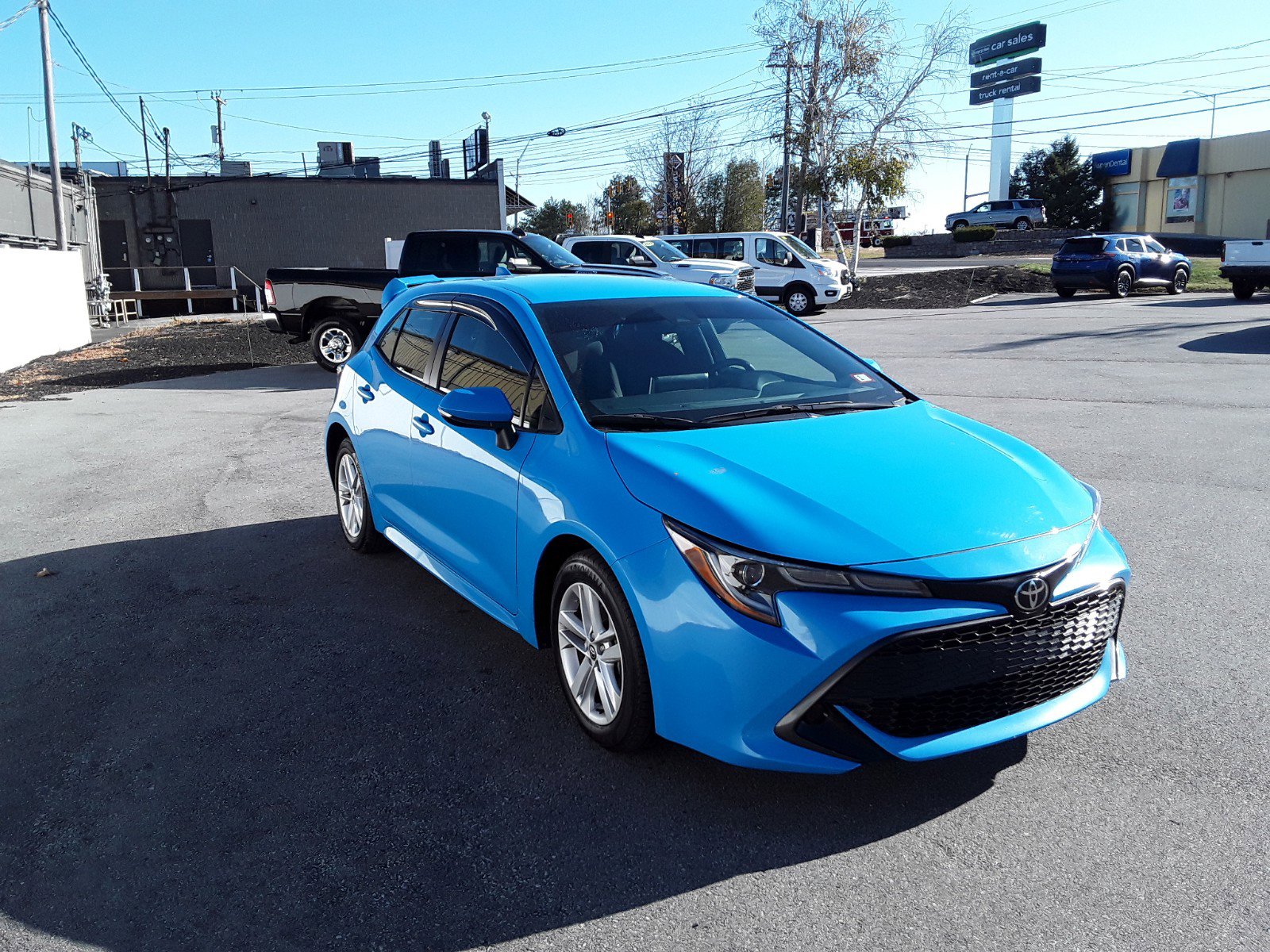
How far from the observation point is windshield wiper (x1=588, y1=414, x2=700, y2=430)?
395cm

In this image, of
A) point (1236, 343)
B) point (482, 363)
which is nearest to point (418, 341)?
point (482, 363)

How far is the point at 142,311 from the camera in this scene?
118 ft

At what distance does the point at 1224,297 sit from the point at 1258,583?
26.2 metres

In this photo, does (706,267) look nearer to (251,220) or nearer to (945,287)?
(945,287)

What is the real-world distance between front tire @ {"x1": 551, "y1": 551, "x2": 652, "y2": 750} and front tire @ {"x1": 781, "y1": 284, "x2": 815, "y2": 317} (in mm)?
24248

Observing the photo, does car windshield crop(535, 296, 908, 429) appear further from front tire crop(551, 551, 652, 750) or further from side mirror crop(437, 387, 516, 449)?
front tire crop(551, 551, 652, 750)

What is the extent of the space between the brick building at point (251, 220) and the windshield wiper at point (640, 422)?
40.2m

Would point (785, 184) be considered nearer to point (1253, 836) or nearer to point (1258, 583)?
point (1258, 583)

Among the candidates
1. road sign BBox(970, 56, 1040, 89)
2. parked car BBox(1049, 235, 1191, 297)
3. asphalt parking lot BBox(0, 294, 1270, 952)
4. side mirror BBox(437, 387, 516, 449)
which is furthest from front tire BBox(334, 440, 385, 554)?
road sign BBox(970, 56, 1040, 89)

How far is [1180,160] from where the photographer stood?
199 feet

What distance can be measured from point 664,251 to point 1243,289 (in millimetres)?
14597

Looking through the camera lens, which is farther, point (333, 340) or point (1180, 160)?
point (1180, 160)

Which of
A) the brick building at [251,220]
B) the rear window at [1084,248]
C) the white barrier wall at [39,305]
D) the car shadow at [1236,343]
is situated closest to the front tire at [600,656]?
the car shadow at [1236,343]

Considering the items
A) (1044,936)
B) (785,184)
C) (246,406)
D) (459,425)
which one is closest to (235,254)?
(785,184)
